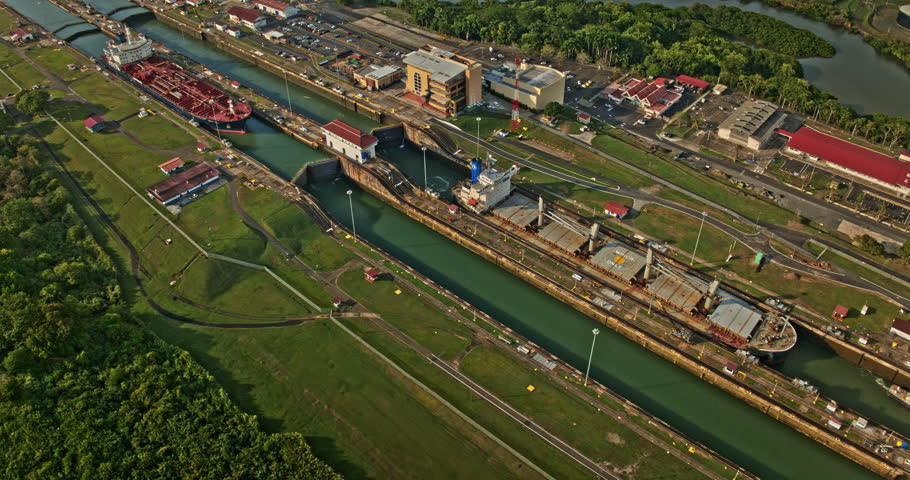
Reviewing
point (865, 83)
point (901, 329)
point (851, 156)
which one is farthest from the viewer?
point (865, 83)

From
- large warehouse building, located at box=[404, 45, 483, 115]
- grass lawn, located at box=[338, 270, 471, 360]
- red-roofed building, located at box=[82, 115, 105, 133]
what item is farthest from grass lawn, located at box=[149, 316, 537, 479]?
large warehouse building, located at box=[404, 45, 483, 115]

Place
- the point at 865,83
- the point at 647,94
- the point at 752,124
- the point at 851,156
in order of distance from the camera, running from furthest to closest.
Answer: the point at 865,83 < the point at 647,94 < the point at 752,124 < the point at 851,156

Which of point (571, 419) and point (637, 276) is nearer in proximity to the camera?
point (571, 419)

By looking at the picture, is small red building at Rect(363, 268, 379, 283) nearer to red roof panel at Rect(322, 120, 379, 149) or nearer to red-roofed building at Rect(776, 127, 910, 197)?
red roof panel at Rect(322, 120, 379, 149)

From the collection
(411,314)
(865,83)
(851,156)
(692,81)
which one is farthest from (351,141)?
(865,83)

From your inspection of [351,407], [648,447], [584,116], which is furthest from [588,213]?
[351,407]

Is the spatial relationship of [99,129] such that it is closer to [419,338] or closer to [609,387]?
[419,338]

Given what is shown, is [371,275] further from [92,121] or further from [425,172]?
[92,121]

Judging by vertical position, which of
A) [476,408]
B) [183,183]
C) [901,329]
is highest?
[901,329]
